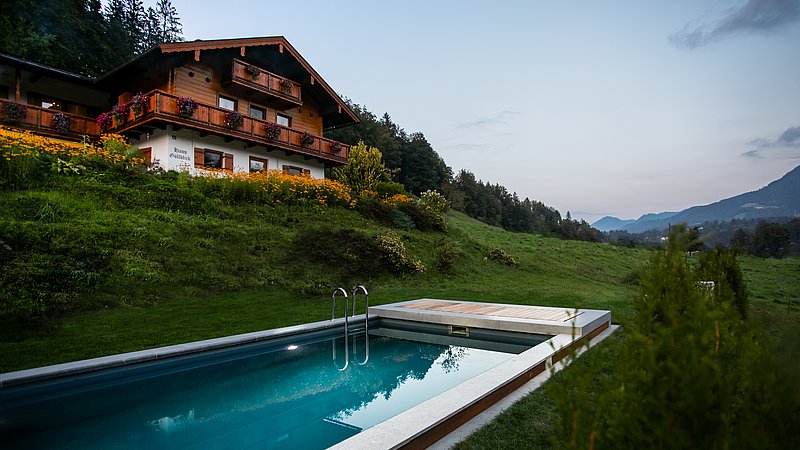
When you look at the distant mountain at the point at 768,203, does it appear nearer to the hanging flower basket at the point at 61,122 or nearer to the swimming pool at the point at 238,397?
the swimming pool at the point at 238,397

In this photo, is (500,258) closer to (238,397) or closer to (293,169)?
(293,169)

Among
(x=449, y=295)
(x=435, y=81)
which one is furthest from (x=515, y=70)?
(x=449, y=295)

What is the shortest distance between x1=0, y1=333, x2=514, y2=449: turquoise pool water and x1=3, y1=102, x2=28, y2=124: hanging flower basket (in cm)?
1460

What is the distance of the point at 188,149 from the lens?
55.6ft

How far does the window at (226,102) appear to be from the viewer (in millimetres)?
19250

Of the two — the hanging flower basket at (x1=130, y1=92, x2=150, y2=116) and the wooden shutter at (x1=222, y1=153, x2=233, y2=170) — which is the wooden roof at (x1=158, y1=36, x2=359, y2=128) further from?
the wooden shutter at (x1=222, y1=153, x2=233, y2=170)

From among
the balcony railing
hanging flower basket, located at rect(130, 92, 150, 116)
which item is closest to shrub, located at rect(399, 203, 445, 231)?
the balcony railing

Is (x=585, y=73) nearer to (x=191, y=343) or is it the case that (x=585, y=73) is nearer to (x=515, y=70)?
(x=515, y=70)

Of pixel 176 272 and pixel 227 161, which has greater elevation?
pixel 227 161

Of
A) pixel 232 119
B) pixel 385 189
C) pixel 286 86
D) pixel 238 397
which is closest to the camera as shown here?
pixel 238 397

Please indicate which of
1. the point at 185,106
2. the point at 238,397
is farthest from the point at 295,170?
the point at 238,397

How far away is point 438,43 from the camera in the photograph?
687 inches

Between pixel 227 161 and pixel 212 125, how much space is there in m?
1.84

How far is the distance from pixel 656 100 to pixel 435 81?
9738 millimetres
